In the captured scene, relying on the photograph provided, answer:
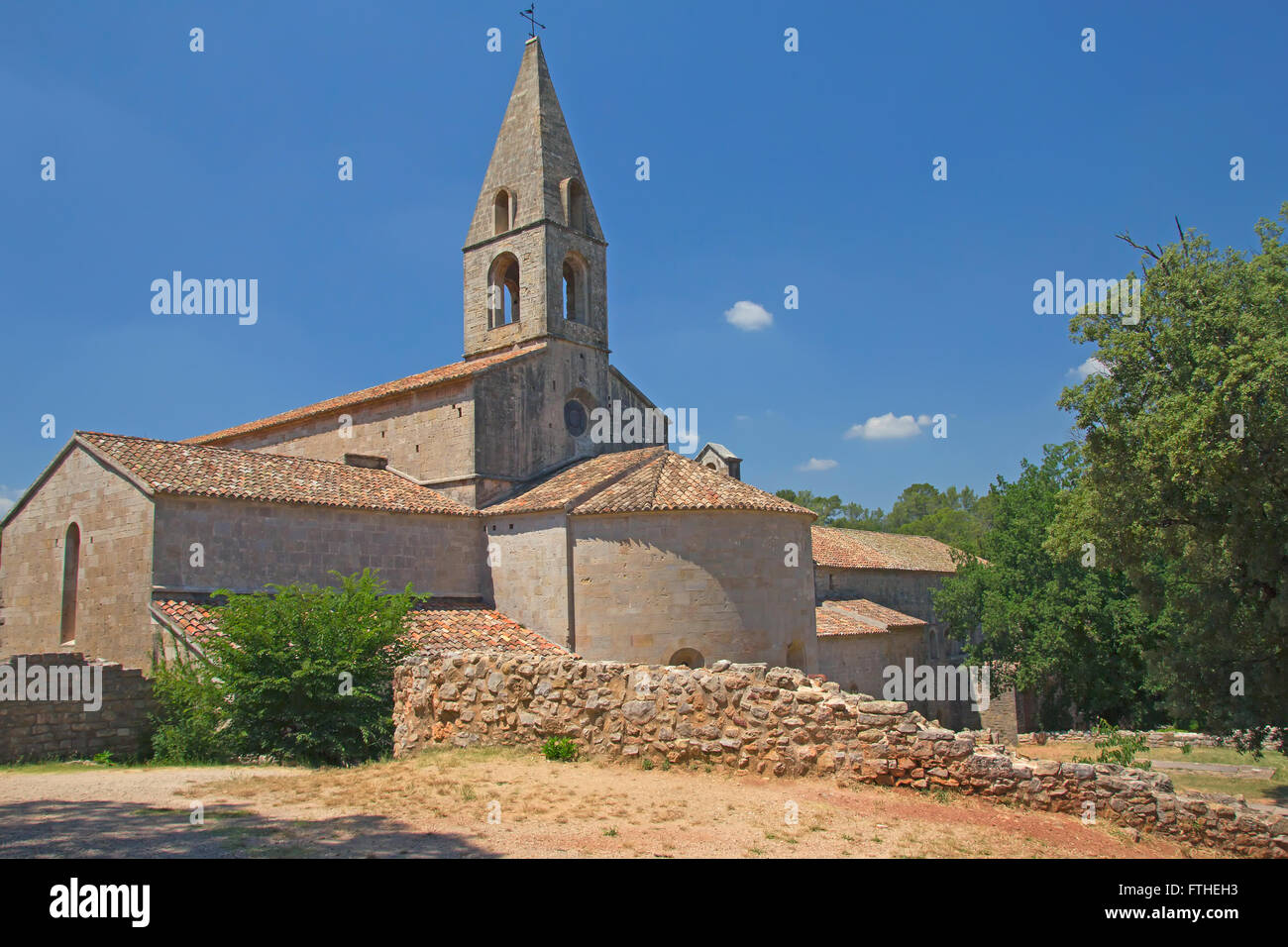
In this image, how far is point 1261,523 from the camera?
15539mm

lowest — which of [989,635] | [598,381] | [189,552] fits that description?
[989,635]

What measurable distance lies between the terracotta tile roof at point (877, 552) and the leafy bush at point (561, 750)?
23.3 metres

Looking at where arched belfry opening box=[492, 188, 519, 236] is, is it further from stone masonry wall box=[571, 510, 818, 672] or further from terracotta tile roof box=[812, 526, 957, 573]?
terracotta tile roof box=[812, 526, 957, 573]

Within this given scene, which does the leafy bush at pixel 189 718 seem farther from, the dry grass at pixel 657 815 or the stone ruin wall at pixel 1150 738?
the stone ruin wall at pixel 1150 738

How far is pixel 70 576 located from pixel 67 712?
6.46m

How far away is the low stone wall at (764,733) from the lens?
8859mm

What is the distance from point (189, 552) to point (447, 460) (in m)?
7.38

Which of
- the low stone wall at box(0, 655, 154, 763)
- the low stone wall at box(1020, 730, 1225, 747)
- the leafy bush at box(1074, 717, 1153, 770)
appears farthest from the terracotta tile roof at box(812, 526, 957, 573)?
the low stone wall at box(0, 655, 154, 763)

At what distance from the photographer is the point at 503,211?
1095 inches

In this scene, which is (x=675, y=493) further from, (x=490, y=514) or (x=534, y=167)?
(x=534, y=167)

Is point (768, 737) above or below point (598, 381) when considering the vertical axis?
below

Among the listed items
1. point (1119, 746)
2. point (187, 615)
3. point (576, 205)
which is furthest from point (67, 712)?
point (1119, 746)
